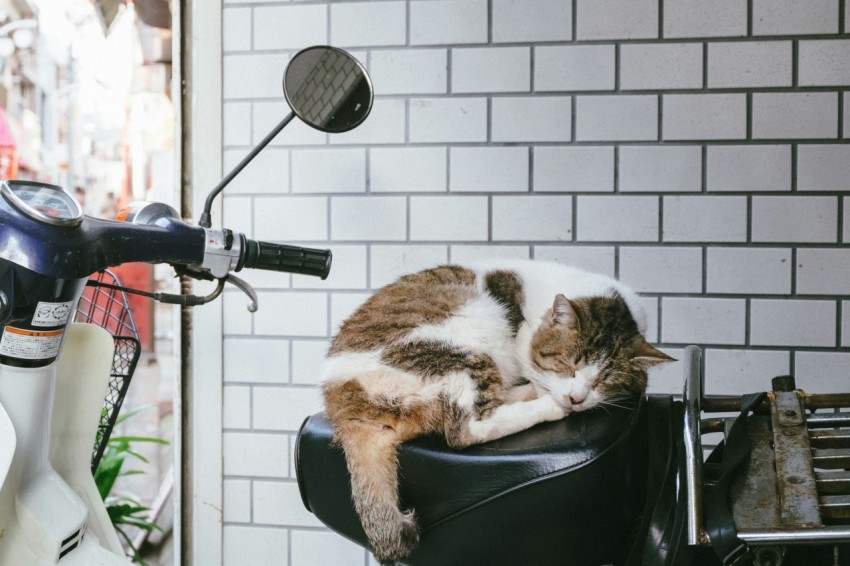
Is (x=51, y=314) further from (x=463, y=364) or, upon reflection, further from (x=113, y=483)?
(x=113, y=483)

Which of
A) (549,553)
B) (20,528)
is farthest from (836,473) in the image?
(20,528)

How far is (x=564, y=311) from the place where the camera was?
1160 millimetres

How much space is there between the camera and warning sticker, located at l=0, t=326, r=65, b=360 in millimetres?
791

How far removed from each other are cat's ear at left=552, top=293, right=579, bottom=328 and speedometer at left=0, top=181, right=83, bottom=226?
77 cm

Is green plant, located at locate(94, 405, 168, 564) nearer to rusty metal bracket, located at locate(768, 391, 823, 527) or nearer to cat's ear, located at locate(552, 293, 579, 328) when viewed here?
cat's ear, located at locate(552, 293, 579, 328)

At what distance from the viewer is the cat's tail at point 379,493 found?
90 centimetres

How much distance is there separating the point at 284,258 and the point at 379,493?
44 cm

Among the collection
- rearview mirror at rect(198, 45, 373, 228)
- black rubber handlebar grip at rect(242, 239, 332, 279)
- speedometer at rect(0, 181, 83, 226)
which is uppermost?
rearview mirror at rect(198, 45, 373, 228)

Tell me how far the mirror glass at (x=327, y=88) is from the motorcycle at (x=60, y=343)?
344 millimetres

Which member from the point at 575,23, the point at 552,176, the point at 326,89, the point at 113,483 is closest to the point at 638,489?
the point at 326,89

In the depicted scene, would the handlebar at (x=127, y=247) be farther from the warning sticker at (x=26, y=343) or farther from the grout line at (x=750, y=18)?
the grout line at (x=750, y=18)

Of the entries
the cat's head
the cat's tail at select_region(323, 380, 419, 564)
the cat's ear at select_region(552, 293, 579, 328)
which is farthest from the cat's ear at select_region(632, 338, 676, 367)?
the cat's tail at select_region(323, 380, 419, 564)

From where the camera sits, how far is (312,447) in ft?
3.34

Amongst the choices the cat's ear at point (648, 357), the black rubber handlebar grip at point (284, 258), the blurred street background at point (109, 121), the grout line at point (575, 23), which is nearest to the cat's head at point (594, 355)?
the cat's ear at point (648, 357)
